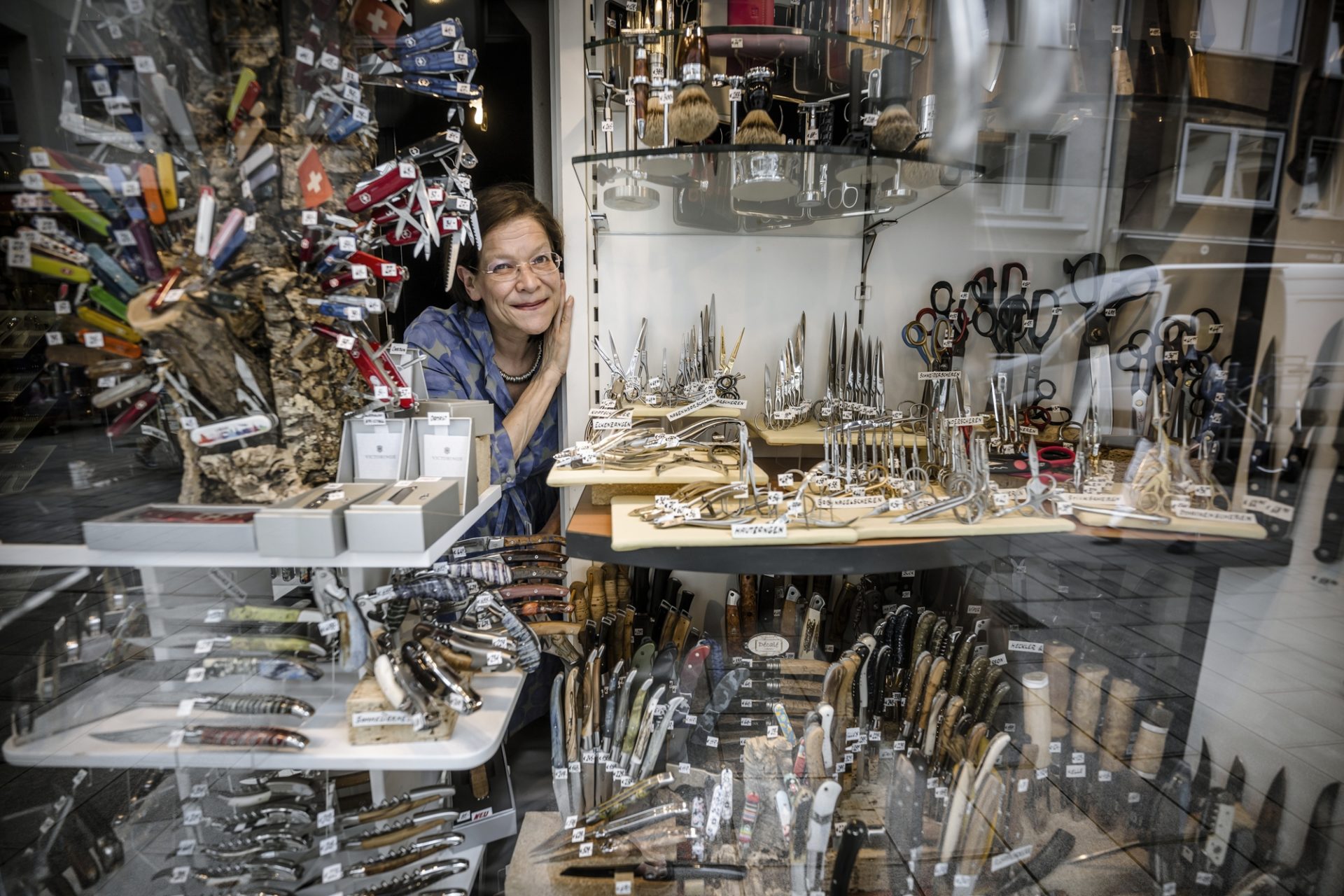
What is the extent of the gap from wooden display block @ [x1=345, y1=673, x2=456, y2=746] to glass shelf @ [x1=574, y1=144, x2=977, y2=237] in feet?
4.56

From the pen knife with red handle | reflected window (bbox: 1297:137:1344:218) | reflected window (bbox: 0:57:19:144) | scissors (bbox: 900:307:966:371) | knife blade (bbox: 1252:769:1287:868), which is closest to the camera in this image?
reflected window (bbox: 0:57:19:144)

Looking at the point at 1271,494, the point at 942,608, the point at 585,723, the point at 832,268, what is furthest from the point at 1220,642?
the point at 585,723

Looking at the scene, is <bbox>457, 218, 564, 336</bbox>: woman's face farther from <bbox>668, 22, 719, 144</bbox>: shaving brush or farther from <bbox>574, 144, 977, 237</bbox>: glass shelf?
<bbox>668, 22, 719, 144</bbox>: shaving brush

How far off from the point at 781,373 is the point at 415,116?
4.35 feet

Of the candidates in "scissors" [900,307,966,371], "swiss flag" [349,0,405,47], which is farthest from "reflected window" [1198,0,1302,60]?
"swiss flag" [349,0,405,47]

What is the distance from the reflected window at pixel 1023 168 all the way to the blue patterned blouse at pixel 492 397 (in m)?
1.57

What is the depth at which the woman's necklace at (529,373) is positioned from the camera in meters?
2.01

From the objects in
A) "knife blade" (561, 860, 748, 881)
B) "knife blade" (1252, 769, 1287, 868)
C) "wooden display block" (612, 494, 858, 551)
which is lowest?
"knife blade" (561, 860, 748, 881)

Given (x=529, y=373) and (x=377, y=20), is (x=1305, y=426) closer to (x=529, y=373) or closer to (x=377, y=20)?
(x=529, y=373)

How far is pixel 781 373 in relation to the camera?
2.10 meters

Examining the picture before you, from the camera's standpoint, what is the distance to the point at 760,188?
70.3 inches

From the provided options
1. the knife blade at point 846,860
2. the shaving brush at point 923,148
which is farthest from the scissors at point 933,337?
the knife blade at point 846,860

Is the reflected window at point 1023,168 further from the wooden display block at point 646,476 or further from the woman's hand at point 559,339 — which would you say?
the woman's hand at point 559,339

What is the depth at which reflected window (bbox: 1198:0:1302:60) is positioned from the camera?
1281 mm
